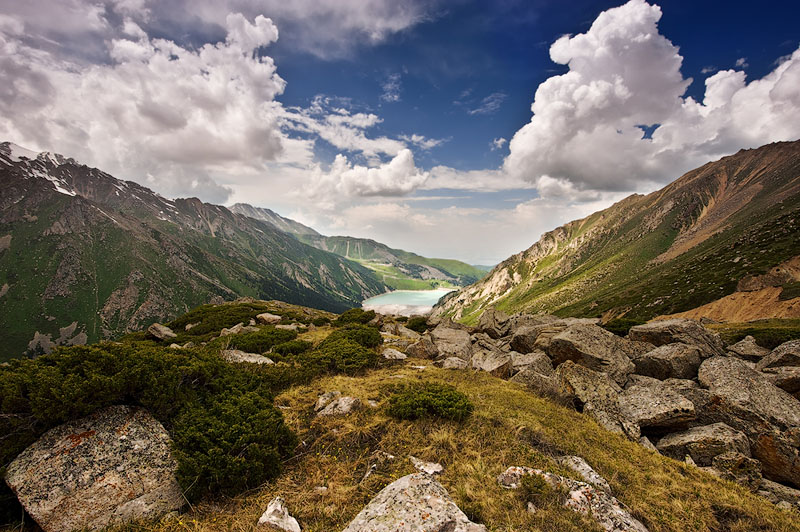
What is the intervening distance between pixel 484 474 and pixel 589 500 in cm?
249

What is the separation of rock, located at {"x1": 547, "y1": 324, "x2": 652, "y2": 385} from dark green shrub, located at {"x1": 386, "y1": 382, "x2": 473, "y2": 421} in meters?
11.3

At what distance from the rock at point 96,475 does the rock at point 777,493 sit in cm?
1802

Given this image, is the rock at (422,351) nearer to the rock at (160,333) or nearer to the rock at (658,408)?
the rock at (658,408)

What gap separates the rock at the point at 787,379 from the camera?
1441cm

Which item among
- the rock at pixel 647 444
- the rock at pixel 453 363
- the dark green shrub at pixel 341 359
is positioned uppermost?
the dark green shrub at pixel 341 359

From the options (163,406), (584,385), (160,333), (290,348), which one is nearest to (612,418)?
(584,385)

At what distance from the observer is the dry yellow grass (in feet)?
22.8

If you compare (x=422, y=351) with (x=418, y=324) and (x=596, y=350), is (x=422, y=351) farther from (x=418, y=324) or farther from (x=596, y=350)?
(x=418, y=324)

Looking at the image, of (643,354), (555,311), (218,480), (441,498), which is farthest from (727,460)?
(555,311)

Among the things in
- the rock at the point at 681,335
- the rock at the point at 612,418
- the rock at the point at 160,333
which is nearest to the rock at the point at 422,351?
the rock at the point at 612,418

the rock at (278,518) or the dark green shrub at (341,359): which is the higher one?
the dark green shrub at (341,359)

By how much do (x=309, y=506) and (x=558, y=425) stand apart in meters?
9.75

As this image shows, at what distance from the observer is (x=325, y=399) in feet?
43.5

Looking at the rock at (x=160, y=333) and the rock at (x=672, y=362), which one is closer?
the rock at (x=672, y=362)
